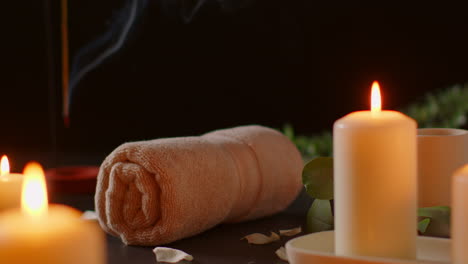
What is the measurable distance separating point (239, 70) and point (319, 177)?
122cm

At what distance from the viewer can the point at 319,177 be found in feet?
2.89

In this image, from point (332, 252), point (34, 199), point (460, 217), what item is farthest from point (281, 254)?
point (34, 199)

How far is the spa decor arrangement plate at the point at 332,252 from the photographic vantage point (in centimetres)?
63

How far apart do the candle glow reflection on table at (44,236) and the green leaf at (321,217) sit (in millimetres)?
479

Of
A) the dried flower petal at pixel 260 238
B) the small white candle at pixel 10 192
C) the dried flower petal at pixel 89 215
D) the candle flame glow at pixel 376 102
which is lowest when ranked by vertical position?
the dried flower petal at pixel 260 238

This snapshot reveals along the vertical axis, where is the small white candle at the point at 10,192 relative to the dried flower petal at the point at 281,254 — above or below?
above

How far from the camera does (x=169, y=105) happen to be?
208 centimetres

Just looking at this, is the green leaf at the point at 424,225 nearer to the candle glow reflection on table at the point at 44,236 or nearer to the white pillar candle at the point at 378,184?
the white pillar candle at the point at 378,184

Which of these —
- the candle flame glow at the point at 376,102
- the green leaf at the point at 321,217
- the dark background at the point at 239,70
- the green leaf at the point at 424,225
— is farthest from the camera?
the dark background at the point at 239,70

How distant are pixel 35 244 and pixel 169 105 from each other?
1.61m

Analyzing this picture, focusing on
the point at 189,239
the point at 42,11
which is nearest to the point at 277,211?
the point at 189,239

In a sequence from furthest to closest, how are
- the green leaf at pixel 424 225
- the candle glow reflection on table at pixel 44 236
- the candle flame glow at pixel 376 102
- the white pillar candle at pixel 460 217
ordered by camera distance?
the green leaf at pixel 424 225, the candle flame glow at pixel 376 102, the white pillar candle at pixel 460 217, the candle glow reflection on table at pixel 44 236

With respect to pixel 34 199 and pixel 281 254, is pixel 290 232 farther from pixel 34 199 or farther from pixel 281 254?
pixel 34 199

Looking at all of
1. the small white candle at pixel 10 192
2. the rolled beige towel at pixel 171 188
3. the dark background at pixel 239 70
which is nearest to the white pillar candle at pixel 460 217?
the rolled beige towel at pixel 171 188
